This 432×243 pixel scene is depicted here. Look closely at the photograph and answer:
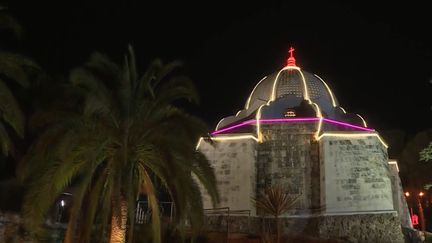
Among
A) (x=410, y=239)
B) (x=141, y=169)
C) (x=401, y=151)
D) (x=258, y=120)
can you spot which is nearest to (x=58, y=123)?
(x=141, y=169)

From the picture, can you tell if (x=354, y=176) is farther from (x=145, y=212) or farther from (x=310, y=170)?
(x=145, y=212)

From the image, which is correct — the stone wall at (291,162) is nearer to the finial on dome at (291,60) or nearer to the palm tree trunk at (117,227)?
the finial on dome at (291,60)

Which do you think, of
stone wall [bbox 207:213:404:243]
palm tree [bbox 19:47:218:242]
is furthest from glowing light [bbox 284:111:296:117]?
palm tree [bbox 19:47:218:242]

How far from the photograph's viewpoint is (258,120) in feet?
87.1

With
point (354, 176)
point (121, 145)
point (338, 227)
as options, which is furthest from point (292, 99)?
point (121, 145)

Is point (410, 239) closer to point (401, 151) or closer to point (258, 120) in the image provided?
point (258, 120)

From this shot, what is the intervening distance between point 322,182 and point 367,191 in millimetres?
2258

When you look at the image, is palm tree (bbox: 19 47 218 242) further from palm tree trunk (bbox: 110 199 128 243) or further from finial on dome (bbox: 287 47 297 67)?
finial on dome (bbox: 287 47 297 67)

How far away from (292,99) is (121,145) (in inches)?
698

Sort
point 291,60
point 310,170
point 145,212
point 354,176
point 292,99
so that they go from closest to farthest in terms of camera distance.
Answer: point 145,212, point 354,176, point 310,170, point 292,99, point 291,60

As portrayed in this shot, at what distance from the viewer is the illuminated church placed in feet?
77.5

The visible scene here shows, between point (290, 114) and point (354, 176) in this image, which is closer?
point (354, 176)

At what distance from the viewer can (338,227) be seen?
2344 cm

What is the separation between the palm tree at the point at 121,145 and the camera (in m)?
11.4
